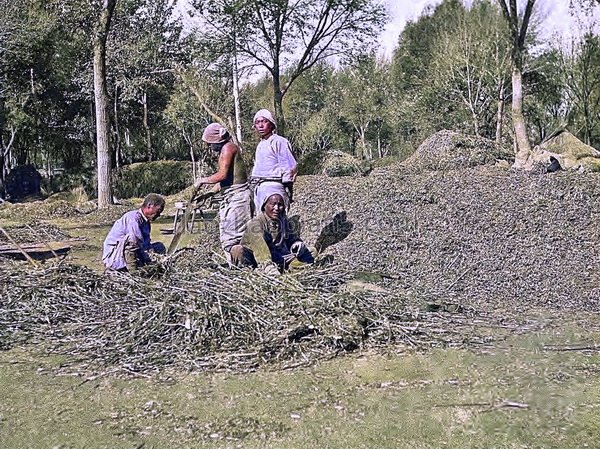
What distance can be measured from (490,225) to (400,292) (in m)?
1.95

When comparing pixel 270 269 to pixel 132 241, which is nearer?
pixel 270 269

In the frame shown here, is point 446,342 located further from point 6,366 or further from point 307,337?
point 6,366

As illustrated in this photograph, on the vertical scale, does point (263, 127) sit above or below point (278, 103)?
below

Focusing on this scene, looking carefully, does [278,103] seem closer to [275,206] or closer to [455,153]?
[455,153]

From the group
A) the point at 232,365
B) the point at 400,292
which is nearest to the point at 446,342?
the point at 400,292

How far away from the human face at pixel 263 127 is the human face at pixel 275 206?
743 millimetres

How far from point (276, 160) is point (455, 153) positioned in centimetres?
504

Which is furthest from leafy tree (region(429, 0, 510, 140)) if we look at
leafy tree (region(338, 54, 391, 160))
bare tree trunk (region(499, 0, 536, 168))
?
bare tree trunk (region(499, 0, 536, 168))

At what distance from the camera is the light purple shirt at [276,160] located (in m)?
4.99

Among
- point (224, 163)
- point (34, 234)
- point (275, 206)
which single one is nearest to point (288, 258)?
point (275, 206)

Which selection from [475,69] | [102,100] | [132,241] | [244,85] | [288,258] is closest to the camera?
[288,258]

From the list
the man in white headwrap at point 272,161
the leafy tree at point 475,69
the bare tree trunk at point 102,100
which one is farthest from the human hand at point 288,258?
the leafy tree at point 475,69

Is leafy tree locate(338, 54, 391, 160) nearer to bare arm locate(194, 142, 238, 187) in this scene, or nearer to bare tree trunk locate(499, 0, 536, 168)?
bare tree trunk locate(499, 0, 536, 168)

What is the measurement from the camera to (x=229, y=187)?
16.1 ft
